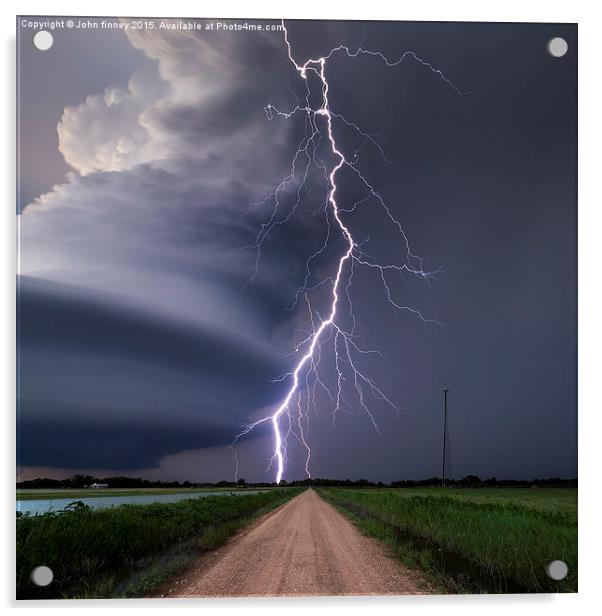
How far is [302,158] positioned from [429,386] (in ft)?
10.3

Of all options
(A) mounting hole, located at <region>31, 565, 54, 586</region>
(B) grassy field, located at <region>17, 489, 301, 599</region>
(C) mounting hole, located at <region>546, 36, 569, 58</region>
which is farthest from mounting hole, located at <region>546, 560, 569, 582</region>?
(C) mounting hole, located at <region>546, 36, 569, 58</region>

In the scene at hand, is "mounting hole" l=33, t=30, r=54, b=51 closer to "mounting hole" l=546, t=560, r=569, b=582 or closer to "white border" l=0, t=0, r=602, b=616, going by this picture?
"white border" l=0, t=0, r=602, b=616

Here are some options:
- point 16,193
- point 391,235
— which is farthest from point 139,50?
point 391,235

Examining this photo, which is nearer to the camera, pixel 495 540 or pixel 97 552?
pixel 97 552

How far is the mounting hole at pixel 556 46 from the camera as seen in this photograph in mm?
6570

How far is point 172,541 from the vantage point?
25.8 feet

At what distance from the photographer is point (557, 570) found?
6094mm

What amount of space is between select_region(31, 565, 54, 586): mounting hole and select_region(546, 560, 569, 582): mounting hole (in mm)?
5384

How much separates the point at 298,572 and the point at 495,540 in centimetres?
236

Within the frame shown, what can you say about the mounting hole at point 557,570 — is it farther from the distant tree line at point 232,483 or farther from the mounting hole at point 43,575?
the mounting hole at point 43,575

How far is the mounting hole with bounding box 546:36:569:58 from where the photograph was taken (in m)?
6.57

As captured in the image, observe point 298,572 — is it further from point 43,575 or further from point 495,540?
point 43,575
